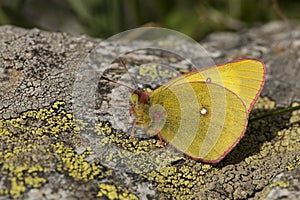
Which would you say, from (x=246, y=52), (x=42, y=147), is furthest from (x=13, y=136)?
(x=246, y=52)

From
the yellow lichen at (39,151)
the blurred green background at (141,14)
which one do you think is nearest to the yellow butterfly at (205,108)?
the yellow lichen at (39,151)

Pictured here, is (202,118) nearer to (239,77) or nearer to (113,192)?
(239,77)

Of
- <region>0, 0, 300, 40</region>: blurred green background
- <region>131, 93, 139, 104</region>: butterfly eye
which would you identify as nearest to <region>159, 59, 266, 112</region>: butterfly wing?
<region>131, 93, 139, 104</region>: butterfly eye

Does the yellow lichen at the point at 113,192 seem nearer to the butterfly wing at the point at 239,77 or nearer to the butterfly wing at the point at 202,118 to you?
the butterfly wing at the point at 202,118

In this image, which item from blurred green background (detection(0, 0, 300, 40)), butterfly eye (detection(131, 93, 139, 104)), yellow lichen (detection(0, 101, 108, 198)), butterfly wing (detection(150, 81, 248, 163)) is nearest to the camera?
yellow lichen (detection(0, 101, 108, 198))

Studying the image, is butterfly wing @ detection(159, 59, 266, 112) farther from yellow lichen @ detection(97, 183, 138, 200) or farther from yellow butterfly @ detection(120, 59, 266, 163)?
yellow lichen @ detection(97, 183, 138, 200)

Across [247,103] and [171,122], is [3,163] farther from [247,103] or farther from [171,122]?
[247,103]
